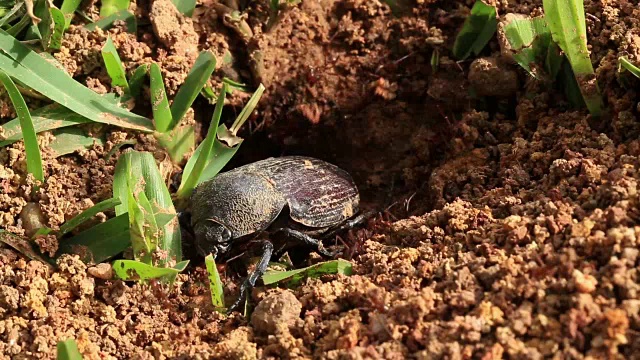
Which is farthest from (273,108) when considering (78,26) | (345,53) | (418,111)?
(78,26)

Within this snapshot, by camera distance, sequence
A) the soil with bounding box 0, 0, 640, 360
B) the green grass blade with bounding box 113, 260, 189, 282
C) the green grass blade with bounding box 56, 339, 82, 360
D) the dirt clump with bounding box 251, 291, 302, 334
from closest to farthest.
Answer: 1. the soil with bounding box 0, 0, 640, 360
2. the green grass blade with bounding box 56, 339, 82, 360
3. the dirt clump with bounding box 251, 291, 302, 334
4. the green grass blade with bounding box 113, 260, 189, 282

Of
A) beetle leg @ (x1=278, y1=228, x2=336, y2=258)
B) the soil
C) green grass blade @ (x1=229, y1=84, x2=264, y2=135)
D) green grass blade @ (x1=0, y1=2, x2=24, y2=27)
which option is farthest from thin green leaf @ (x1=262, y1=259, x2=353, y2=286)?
green grass blade @ (x1=0, y1=2, x2=24, y2=27)

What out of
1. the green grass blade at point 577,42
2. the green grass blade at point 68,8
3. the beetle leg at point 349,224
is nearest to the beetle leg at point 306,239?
the beetle leg at point 349,224

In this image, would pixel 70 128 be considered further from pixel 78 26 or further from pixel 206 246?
pixel 206 246

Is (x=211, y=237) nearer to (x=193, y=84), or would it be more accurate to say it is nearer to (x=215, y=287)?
(x=215, y=287)

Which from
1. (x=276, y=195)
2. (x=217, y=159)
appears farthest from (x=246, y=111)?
(x=276, y=195)

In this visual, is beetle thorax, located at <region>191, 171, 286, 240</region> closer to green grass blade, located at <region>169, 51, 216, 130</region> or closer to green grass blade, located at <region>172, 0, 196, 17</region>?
green grass blade, located at <region>169, 51, 216, 130</region>
